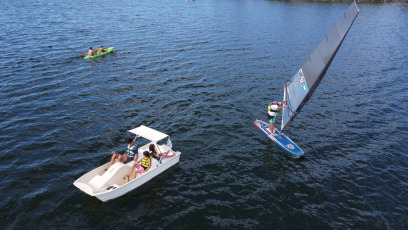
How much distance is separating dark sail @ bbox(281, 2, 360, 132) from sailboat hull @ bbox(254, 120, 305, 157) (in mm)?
1633

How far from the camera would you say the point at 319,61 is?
20.9 metres

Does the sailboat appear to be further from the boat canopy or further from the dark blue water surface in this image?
the boat canopy

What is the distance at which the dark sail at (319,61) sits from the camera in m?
20.0

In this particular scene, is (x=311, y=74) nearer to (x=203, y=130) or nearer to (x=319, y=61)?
(x=319, y=61)

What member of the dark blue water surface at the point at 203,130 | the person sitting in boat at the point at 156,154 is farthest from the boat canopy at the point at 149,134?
the dark blue water surface at the point at 203,130

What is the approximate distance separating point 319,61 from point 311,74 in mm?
1151

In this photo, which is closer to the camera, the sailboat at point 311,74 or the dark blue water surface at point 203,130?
the dark blue water surface at point 203,130

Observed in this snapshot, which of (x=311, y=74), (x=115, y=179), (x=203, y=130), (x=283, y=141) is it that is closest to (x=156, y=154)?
(x=115, y=179)

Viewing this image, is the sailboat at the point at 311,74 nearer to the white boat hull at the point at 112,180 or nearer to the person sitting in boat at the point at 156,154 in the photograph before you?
the person sitting in boat at the point at 156,154

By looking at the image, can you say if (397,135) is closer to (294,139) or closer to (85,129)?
(294,139)

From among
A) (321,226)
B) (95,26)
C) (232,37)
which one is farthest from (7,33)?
(321,226)

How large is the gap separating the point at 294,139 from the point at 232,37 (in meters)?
37.7

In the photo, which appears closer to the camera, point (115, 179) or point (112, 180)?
point (112, 180)

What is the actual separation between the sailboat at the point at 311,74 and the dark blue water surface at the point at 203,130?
1206 mm
